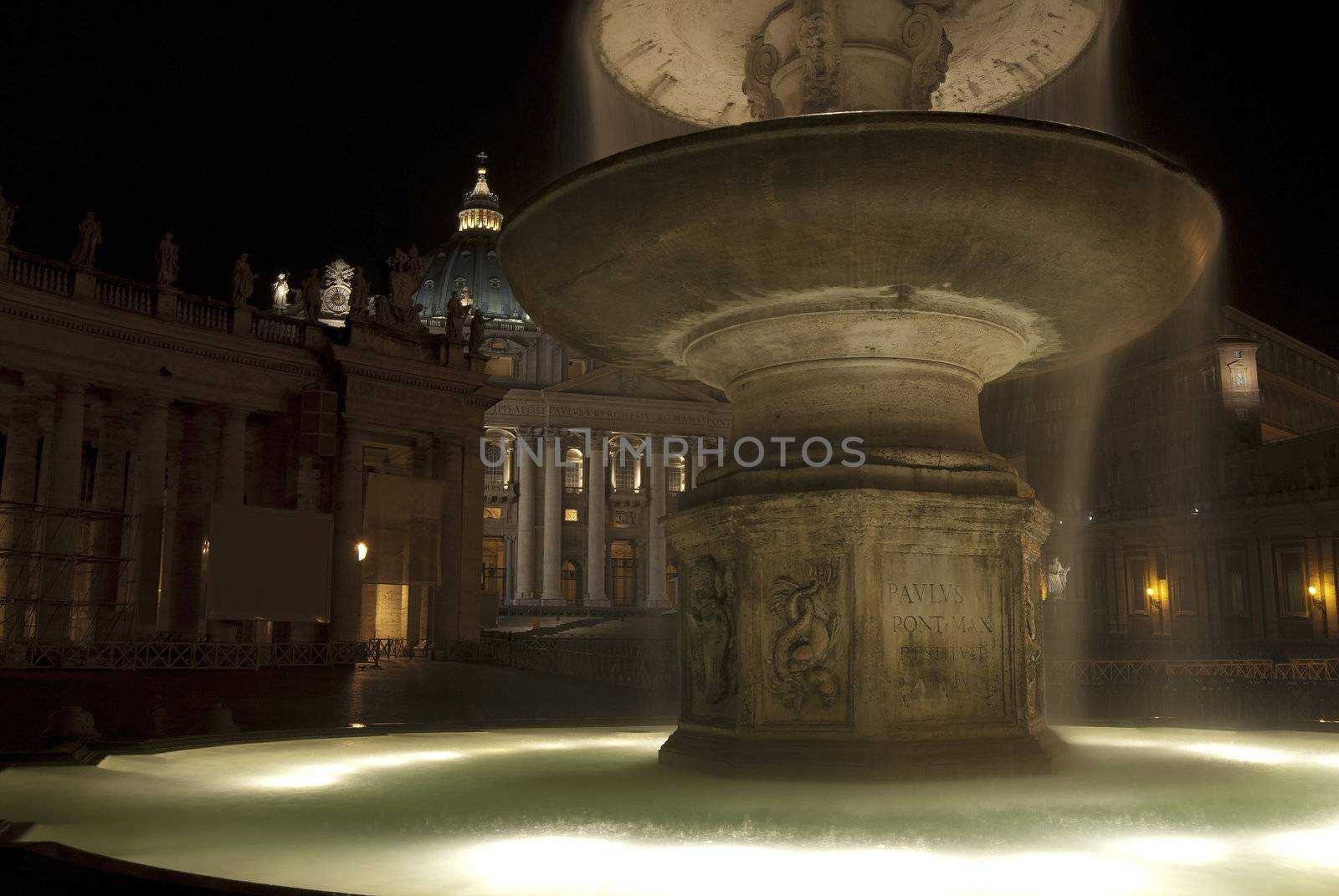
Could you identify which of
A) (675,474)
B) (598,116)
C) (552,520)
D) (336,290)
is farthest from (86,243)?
(675,474)

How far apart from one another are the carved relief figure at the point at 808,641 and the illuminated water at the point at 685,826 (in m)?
0.66

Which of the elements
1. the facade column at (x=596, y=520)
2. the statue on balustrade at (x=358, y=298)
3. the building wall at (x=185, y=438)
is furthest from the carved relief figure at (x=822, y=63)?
the facade column at (x=596, y=520)

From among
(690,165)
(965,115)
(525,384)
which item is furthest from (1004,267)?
(525,384)

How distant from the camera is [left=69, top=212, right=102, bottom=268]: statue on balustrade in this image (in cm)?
3534

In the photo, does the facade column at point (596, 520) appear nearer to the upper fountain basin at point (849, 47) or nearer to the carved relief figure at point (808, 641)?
the upper fountain basin at point (849, 47)

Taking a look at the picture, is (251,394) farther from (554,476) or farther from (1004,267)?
(554,476)

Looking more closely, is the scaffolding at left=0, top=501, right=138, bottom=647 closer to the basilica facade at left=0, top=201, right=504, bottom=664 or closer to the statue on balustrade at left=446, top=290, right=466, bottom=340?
the basilica facade at left=0, top=201, right=504, bottom=664

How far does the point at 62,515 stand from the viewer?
33.0 metres

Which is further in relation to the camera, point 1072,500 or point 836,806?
point 1072,500

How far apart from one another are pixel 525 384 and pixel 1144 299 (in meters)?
86.0

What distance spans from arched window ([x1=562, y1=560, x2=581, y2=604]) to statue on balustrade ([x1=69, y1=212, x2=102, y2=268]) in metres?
58.7

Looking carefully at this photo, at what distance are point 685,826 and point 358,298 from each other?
3911 centimetres

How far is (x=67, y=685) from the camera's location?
2330 cm

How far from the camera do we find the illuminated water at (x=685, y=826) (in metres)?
5.11
